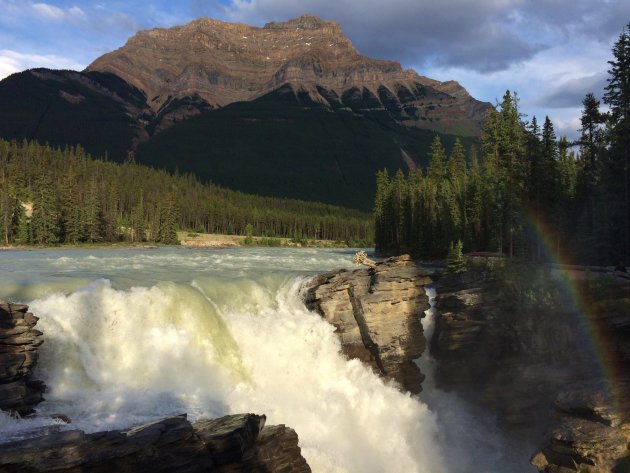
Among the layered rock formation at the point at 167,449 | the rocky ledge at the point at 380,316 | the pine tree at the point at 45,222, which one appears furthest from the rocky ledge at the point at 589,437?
the pine tree at the point at 45,222

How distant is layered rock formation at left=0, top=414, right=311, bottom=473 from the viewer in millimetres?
14356

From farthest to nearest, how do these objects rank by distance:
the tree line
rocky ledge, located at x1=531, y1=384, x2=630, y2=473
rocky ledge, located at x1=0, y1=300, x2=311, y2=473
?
the tree line
rocky ledge, located at x1=531, y1=384, x2=630, y2=473
rocky ledge, located at x1=0, y1=300, x2=311, y2=473

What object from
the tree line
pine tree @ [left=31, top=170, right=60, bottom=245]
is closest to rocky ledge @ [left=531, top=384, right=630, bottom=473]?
the tree line

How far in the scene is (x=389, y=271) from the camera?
35.0 meters

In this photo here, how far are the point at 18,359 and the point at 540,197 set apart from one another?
53.5m

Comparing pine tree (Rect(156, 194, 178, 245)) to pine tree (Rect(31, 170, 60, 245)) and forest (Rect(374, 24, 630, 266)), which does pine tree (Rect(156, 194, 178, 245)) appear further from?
forest (Rect(374, 24, 630, 266))

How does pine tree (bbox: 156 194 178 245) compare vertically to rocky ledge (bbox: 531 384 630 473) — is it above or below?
above

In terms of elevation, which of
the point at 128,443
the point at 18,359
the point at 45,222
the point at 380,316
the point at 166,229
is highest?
the point at 45,222

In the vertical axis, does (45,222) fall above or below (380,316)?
above

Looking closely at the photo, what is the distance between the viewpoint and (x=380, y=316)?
108 feet

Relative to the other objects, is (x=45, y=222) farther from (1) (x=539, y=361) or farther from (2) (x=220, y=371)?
(1) (x=539, y=361)

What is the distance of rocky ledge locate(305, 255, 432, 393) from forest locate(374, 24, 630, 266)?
31.7 ft

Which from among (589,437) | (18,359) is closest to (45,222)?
(18,359)

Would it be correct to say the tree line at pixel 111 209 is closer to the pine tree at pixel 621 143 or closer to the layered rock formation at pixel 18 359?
the layered rock formation at pixel 18 359
